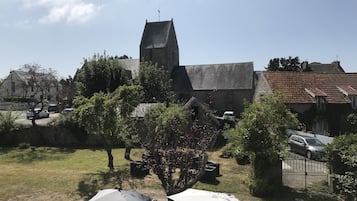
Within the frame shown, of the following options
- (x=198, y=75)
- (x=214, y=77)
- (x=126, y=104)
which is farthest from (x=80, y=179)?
(x=198, y=75)

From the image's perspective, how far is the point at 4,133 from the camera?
3008cm

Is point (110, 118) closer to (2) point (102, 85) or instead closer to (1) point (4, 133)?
(1) point (4, 133)

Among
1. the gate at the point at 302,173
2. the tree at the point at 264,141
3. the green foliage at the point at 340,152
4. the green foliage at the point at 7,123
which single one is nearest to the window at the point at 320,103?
the gate at the point at 302,173

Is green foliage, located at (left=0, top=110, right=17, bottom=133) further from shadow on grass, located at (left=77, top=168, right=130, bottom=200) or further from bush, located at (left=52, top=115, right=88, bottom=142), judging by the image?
shadow on grass, located at (left=77, top=168, right=130, bottom=200)

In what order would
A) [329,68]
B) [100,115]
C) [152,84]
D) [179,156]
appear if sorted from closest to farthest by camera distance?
[179,156]
[100,115]
[152,84]
[329,68]

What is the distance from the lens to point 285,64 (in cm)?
7350

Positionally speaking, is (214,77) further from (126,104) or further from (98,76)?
(126,104)

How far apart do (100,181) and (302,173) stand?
39.0ft

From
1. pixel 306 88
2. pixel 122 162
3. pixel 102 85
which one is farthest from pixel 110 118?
pixel 306 88

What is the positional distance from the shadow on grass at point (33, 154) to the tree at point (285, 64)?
57787mm

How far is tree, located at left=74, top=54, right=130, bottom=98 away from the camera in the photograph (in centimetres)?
3844

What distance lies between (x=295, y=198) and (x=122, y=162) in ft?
40.2

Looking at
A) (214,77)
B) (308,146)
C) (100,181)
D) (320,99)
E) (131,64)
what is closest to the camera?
(100,181)

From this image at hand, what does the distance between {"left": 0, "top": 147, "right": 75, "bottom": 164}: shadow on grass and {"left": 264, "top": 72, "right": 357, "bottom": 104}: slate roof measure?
23.8 m
